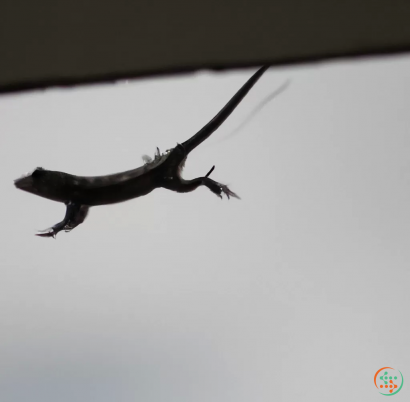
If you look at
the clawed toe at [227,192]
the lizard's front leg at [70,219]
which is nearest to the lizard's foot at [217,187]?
the clawed toe at [227,192]

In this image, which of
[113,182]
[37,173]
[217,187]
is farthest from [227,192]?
[37,173]

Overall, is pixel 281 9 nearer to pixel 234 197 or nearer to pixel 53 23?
pixel 53 23

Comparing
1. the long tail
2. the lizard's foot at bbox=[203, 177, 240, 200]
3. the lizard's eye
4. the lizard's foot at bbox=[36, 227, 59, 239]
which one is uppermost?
the long tail

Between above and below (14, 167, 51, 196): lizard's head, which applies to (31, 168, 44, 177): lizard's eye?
above

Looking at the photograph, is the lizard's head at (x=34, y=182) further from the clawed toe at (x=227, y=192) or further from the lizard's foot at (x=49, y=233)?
the clawed toe at (x=227, y=192)

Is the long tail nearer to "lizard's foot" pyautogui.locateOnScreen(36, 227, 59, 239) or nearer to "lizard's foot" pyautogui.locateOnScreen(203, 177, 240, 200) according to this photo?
"lizard's foot" pyautogui.locateOnScreen(203, 177, 240, 200)

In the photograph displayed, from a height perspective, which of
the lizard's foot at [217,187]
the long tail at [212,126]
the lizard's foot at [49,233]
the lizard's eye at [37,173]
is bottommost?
the lizard's foot at [49,233]

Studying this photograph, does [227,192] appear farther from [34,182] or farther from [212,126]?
[34,182]

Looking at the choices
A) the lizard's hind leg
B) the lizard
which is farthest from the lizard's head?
the lizard's hind leg
